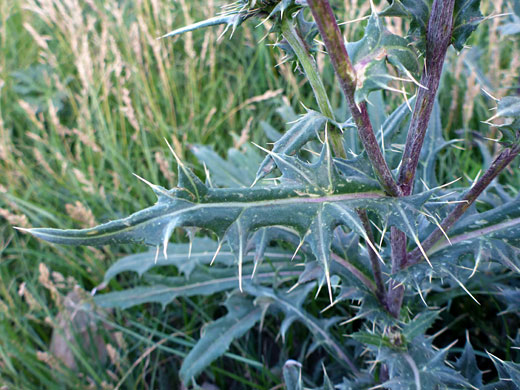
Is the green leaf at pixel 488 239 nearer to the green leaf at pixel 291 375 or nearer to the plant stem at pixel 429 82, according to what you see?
the plant stem at pixel 429 82

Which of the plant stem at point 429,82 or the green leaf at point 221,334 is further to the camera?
the green leaf at point 221,334

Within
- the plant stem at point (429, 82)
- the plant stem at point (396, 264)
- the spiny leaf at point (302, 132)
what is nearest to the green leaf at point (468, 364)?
the plant stem at point (396, 264)

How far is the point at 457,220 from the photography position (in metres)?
1.29

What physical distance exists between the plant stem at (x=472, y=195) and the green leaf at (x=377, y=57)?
299 mm

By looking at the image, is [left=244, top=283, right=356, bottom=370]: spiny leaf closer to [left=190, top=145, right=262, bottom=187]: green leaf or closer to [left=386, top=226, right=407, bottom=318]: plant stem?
[left=386, top=226, right=407, bottom=318]: plant stem

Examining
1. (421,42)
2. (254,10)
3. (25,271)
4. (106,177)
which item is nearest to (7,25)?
(106,177)

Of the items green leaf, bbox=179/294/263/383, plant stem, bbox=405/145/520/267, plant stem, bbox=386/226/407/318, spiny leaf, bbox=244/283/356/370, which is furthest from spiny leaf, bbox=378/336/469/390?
green leaf, bbox=179/294/263/383

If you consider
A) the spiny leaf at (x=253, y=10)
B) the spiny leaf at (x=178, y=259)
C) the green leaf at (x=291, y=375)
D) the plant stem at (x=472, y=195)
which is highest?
the spiny leaf at (x=253, y=10)

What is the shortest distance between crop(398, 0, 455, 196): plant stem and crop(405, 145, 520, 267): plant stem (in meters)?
0.15

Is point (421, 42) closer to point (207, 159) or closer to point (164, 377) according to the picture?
point (207, 159)

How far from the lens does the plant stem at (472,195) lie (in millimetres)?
1099

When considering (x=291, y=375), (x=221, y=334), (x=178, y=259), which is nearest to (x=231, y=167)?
(x=178, y=259)

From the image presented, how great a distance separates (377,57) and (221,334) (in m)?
1.19

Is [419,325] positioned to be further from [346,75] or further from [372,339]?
[346,75]
